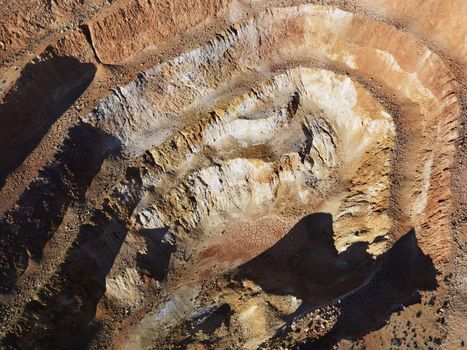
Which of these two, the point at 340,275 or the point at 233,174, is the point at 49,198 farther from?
the point at 340,275

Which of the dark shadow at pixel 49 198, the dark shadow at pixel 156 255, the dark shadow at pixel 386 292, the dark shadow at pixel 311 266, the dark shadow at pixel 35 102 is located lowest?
the dark shadow at pixel 386 292

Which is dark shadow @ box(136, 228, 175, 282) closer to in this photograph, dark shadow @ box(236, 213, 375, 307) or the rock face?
the rock face

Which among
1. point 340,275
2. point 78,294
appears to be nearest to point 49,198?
point 78,294

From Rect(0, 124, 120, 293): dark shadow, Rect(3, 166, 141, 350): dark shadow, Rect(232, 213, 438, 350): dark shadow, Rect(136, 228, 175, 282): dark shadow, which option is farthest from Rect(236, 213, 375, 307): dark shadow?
Rect(0, 124, 120, 293): dark shadow

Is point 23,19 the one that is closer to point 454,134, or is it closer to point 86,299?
point 86,299

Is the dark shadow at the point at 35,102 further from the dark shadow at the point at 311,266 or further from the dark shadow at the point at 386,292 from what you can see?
the dark shadow at the point at 386,292

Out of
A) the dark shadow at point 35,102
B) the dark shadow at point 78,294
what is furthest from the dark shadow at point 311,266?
the dark shadow at point 35,102

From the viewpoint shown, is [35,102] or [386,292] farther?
[35,102]
